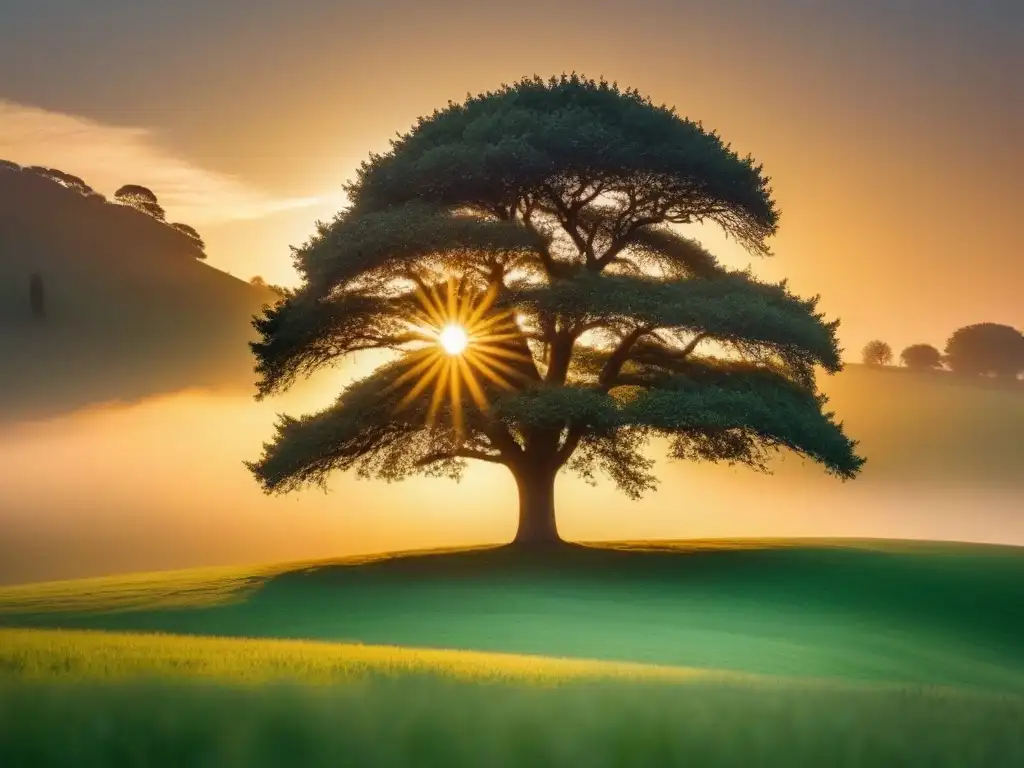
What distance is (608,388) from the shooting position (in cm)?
3150

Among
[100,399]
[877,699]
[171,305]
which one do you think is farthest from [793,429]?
[171,305]

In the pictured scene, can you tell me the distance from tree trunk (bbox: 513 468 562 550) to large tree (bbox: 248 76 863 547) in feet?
0.21

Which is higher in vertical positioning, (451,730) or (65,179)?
(65,179)

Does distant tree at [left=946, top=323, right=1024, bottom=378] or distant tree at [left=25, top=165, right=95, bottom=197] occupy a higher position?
distant tree at [left=25, top=165, right=95, bottom=197]

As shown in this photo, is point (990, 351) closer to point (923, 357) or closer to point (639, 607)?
point (923, 357)

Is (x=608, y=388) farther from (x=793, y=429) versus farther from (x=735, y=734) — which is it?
(x=735, y=734)

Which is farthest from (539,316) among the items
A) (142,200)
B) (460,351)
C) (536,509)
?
(142,200)

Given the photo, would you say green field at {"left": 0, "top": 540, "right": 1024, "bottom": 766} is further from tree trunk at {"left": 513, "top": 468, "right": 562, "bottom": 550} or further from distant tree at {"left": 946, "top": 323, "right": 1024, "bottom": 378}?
distant tree at {"left": 946, "top": 323, "right": 1024, "bottom": 378}

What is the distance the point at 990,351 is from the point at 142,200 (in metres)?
91.0

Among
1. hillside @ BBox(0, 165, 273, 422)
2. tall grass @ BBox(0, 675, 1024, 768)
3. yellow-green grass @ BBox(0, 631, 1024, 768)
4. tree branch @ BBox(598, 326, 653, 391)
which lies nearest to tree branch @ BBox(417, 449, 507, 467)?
tree branch @ BBox(598, 326, 653, 391)

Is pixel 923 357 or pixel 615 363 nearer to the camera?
pixel 615 363

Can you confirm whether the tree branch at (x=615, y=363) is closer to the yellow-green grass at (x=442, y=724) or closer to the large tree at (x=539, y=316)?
the large tree at (x=539, y=316)

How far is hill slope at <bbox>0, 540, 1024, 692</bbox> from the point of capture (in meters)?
19.7

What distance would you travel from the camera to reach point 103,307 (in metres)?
97.2
